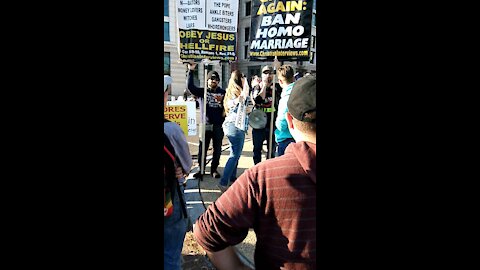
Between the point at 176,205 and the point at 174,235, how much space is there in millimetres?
236

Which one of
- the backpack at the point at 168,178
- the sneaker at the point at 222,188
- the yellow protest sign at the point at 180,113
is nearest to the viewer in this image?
the backpack at the point at 168,178

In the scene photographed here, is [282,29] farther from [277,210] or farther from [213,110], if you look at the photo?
[277,210]

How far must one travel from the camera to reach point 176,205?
2387 millimetres

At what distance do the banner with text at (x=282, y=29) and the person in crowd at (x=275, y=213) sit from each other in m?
4.25

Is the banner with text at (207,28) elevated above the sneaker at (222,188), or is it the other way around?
the banner with text at (207,28)

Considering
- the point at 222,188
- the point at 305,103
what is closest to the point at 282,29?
the point at 222,188

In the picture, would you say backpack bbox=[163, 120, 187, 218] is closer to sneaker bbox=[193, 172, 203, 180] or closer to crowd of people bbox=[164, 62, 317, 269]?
crowd of people bbox=[164, 62, 317, 269]

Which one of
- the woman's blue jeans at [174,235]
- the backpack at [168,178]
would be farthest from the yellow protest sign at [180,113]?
the backpack at [168,178]

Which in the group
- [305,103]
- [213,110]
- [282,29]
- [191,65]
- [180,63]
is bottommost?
[213,110]

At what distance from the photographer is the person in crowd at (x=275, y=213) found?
1260mm

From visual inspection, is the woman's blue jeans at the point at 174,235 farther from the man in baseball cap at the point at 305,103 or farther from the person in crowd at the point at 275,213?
the man in baseball cap at the point at 305,103
